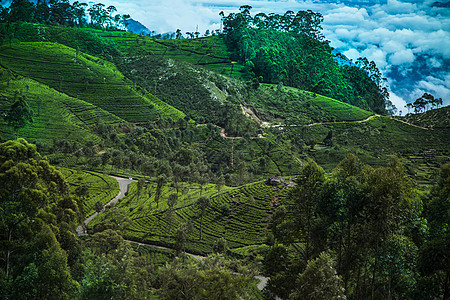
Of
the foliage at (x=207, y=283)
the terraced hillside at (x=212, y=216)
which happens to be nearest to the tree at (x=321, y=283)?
the foliage at (x=207, y=283)

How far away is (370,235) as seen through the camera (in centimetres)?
2022

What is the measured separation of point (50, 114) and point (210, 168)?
49.5 m

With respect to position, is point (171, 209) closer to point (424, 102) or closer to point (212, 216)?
point (212, 216)

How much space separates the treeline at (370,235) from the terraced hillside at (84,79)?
9266 centimetres

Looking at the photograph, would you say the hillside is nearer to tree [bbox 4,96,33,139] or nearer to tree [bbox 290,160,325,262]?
tree [bbox 290,160,325,262]

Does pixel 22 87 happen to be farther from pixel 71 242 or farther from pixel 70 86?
pixel 71 242

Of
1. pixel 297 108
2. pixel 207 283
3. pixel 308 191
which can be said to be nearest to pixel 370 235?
pixel 308 191

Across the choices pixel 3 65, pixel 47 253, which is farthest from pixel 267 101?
pixel 47 253

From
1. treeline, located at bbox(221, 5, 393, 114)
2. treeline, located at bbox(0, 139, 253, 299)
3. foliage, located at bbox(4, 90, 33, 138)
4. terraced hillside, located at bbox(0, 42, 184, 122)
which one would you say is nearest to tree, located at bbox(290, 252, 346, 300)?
treeline, located at bbox(0, 139, 253, 299)

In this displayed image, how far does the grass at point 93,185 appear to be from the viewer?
204ft

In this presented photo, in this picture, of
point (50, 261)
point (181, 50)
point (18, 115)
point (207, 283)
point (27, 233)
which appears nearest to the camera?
point (207, 283)

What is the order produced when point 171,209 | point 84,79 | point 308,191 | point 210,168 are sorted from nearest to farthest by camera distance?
point 308,191
point 171,209
point 210,168
point 84,79

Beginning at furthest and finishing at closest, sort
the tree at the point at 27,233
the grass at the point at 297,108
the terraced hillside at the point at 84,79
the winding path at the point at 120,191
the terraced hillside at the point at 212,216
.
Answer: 1. the grass at the point at 297,108
2. the terraced hillside at the point at 84,79
3. the winding path at the point at 120,191
4. the terraced hillside at the point at 212,216
5. the tree at the point at 27,233

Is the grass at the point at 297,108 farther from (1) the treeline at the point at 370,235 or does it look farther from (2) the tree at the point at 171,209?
(1) the treeline at the point at 370,235
